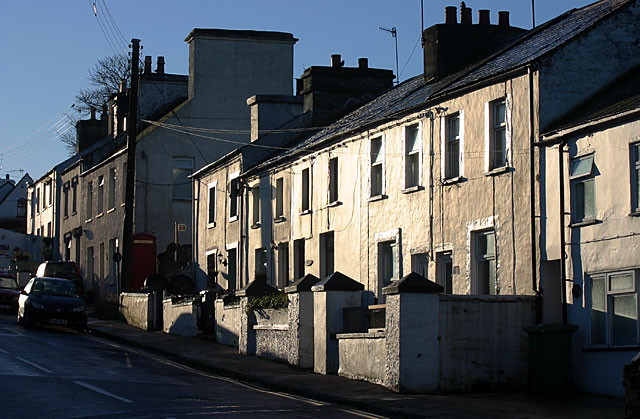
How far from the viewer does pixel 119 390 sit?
16.5 metres

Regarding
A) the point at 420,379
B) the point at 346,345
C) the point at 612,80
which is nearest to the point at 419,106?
the point at 612,80

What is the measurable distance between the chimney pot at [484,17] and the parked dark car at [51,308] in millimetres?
14943

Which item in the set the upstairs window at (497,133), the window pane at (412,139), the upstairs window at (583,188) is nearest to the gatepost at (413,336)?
the upstairs window at (583,188)

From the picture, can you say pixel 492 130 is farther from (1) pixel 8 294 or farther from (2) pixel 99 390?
(1) pixel 8 294

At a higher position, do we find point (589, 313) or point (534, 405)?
point (589, 313)

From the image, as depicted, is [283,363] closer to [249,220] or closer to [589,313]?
[589,313]

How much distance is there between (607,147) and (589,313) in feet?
9.91

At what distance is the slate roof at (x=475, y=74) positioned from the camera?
21.0 m

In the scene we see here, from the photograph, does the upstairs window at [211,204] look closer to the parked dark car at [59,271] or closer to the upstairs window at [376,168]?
the parked dark car at [59,271]

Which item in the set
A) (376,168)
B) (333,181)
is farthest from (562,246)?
(333,181)

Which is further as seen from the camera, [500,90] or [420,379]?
[500,90]

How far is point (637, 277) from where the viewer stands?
17.0m

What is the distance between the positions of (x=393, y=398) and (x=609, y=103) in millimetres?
6883

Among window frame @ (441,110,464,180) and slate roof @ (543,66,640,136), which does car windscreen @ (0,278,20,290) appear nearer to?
window frame @ (441,110,464,180)
